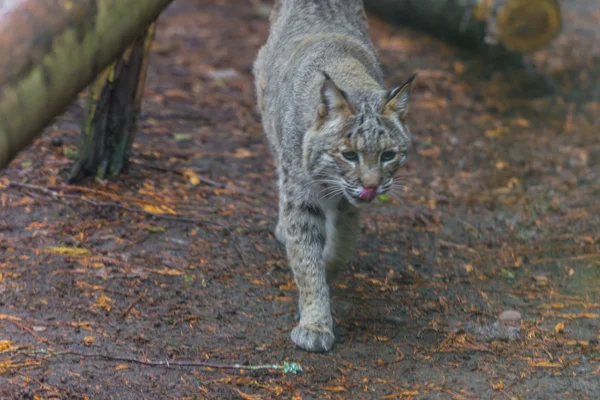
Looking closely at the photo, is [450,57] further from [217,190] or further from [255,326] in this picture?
[255,326]

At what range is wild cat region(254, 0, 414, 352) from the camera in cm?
435

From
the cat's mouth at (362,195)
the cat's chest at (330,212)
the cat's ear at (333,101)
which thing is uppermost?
the cat's ear at (333,101)

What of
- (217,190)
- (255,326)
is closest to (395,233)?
(217,190)

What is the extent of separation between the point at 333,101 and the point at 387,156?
410 millimetres

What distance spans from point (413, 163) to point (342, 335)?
316 cm

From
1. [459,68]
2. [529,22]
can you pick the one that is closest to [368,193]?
[529,22]

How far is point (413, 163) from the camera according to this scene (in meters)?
7.59

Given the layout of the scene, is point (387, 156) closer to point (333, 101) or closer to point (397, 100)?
point (397, 100)

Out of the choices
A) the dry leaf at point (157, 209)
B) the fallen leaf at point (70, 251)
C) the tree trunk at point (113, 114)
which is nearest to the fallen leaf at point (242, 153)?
the tree trunk at point (113, 114)

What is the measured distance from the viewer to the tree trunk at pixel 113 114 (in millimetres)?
5750

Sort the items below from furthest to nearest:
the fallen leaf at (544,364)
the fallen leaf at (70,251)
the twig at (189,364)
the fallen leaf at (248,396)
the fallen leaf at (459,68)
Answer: the fallen leaf at (459,68) < the fallen leaf at (70,251) < the fallen leaf at (544,364) < the twig at (189,364) < the fallen leaf at (248,396)

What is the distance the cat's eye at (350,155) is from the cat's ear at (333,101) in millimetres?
210

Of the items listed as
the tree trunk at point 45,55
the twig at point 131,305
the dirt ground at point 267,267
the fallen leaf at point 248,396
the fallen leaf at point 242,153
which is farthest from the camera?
the fallen leaf at point 242,153

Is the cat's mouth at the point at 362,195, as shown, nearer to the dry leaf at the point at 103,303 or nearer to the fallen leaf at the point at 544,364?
the fallen leaf at the point at 544,364
